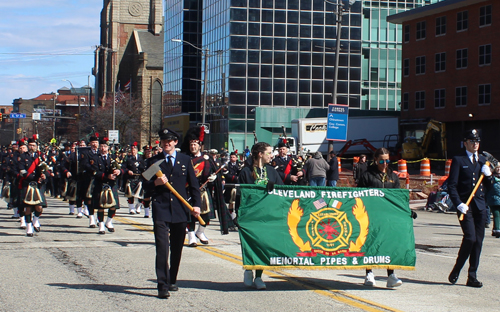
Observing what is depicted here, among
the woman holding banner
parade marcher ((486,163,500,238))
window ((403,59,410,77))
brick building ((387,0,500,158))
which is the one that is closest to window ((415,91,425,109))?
brick building ((387,0,500,158))

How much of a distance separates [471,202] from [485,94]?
4251 centimetres

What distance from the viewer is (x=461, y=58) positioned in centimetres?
5006

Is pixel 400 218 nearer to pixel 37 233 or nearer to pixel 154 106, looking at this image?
pixel 37 233

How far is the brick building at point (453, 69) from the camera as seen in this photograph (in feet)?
157

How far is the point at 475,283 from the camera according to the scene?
26.9ft

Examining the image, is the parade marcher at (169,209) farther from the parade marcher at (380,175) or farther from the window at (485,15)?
the window at (485,15)

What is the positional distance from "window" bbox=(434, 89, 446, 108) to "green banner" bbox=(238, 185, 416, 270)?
45960 millimetres

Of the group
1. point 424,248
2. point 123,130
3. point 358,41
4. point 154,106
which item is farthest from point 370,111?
point 424,248

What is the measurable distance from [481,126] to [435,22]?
935 centimetres

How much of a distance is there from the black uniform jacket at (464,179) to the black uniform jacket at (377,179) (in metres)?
0.73

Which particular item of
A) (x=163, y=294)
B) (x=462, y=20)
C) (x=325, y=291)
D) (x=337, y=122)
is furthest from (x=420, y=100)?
(x=163, y=294)

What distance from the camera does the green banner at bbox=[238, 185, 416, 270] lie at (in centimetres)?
769

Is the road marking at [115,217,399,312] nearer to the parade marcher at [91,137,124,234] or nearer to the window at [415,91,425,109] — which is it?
the parade marcher at [91,137,124,234]

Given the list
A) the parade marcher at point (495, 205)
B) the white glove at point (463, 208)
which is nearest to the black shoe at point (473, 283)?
the white glove at point (463, 208)
